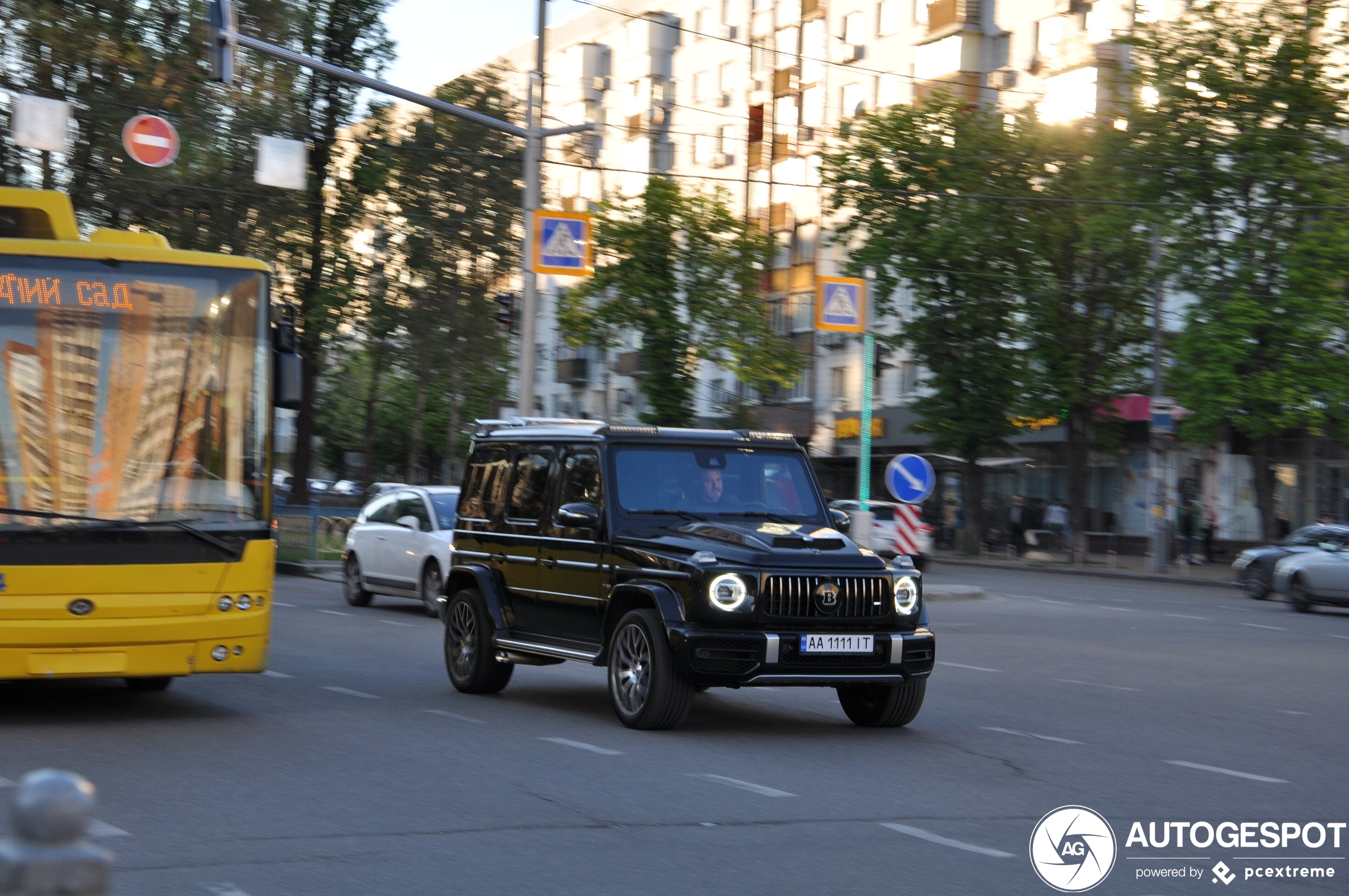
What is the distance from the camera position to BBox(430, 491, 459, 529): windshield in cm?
2094

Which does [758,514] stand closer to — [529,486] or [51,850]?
[529,486]

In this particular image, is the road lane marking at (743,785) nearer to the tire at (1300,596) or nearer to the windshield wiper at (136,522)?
the windshield wiper at (136,522)

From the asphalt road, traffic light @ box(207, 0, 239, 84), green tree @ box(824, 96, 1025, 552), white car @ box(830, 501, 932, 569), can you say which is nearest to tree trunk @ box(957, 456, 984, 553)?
green tree @ box(824, 96, 1025, 552)

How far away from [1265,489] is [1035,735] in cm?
3046

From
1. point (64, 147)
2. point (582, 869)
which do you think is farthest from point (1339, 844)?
point (64, 147)

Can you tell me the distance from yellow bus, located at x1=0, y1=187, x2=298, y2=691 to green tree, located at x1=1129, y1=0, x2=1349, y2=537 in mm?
30650

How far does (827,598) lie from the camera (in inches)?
418

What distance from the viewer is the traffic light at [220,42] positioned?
1842 cm

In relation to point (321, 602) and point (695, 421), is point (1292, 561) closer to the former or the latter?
point (321, 602)

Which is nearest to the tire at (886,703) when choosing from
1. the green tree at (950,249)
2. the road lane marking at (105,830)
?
the road lane marking at (105,830)

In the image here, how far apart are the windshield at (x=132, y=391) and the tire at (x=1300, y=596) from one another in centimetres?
2105

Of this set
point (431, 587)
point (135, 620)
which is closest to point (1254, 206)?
point (431, 587)

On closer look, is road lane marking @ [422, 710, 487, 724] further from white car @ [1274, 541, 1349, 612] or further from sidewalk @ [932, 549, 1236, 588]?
sidewalk @ [932, 549, 1236, 588]

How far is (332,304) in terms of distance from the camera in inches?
1754
